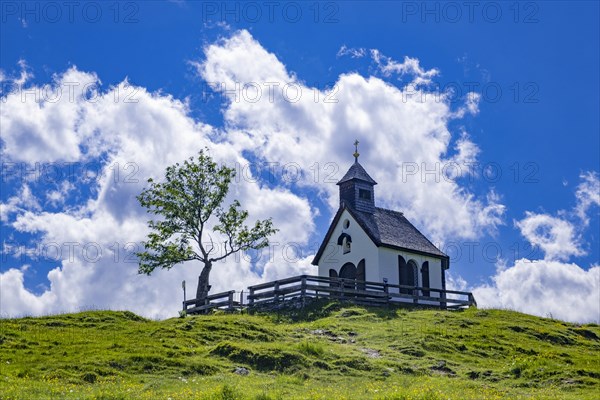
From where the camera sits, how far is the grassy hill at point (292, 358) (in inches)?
998

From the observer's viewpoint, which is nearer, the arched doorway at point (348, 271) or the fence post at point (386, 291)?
the fence post at point (386, 291)

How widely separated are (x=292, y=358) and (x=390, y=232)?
973 inches

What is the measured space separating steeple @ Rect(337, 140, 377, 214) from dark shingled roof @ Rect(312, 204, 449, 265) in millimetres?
579

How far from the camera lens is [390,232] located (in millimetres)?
53500

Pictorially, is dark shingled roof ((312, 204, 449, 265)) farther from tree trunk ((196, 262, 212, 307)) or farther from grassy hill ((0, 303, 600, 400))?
grassy hill ((0, 303, 600, 400))

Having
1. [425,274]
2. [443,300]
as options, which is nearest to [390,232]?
[425,274]

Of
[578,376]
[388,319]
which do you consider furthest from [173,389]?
[388,319]

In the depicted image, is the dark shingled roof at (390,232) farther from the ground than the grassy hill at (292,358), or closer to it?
farther from the ground

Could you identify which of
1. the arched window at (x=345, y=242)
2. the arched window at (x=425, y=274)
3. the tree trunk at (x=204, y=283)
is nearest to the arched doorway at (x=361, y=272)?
the arched window at (x=345, y=242)

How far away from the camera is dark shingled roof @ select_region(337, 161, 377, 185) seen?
55.1 metres

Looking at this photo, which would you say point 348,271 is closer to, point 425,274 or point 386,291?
point 386,291

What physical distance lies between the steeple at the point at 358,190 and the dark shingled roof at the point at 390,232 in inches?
22.8

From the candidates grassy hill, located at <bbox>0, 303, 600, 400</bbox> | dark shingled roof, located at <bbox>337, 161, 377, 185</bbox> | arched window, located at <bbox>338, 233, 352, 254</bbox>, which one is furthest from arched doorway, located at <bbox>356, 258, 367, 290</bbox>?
grassy hill, located at <bbox>0, 303, 600, 400</bbox>

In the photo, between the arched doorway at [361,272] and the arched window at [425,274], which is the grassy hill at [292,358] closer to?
the arched doorway at [361,272]
